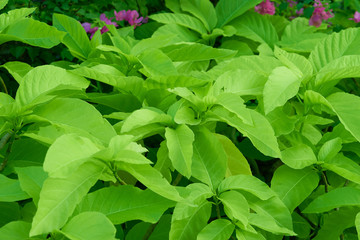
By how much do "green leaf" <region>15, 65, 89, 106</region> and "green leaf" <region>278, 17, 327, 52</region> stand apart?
0.88m

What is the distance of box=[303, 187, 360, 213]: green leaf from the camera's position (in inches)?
39.7

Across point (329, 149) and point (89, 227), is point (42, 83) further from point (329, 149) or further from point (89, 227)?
point (329, 149)

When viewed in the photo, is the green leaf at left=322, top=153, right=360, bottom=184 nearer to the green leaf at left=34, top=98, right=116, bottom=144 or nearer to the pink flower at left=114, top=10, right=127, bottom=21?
the green leaf at left=34, top=98, right=116, bottom=144

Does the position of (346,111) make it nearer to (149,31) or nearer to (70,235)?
(70,235)

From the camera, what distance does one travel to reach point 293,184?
3.70 feet

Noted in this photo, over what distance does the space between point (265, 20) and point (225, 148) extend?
951mm

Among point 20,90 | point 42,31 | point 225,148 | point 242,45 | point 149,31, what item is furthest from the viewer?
point 149,31

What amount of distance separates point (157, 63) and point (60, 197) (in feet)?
→ 1.91

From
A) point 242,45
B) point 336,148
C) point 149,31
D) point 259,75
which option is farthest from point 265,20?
point 336,148

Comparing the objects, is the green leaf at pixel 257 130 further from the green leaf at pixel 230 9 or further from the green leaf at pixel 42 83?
the green leaf at pixel 230 9

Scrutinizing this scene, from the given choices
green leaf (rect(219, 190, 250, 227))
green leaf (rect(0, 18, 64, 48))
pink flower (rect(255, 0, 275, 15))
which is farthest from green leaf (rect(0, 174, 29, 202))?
pink flower (rect(255, 0, 275, 15))

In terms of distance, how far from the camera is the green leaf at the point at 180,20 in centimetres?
185

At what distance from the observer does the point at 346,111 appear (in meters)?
1.13

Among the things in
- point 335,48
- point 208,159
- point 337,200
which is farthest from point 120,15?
point 337,200
